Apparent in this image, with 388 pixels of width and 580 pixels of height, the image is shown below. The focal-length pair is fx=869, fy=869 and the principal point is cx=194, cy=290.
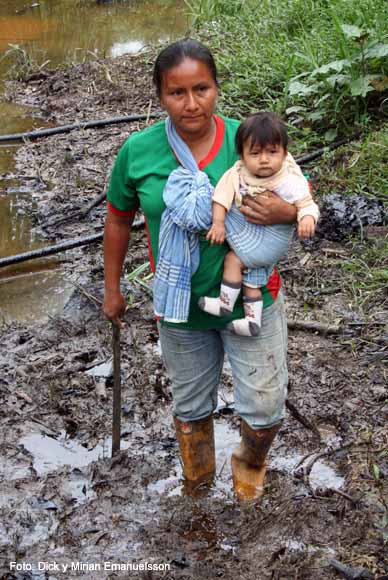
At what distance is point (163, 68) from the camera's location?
111 inches

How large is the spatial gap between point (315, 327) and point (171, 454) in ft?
3.68

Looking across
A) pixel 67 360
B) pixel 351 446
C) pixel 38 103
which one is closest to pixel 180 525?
pixel 351 446

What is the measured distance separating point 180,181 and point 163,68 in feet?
1.23

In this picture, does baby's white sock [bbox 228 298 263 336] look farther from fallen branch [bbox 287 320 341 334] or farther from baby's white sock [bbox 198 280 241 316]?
fallen branch [bbox 287 320 341 334]

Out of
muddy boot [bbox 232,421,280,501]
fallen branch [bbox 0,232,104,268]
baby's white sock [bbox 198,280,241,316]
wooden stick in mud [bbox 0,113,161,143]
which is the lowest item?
muddy boot [bbox 232,421,280,501]

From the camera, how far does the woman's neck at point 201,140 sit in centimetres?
287

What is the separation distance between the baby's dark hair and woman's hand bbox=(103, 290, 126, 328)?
0.85m

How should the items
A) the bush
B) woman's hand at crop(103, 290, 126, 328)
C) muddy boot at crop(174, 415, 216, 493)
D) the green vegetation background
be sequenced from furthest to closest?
the bush
the green vegetation background
muddy boot at crop(174, 415, 216, 493)
woman's hand at crop(103, 290, 126, 328)

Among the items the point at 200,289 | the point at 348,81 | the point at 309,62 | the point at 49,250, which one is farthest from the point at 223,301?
the point at 309,62

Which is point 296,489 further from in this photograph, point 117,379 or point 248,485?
point 117,379

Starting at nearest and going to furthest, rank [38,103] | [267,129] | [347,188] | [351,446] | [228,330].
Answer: [267,129], [228,330], [351,446], [347,188], [38,103]

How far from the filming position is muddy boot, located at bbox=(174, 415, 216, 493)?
3.42 m

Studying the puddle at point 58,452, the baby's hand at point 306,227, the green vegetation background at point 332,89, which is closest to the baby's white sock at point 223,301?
the baby's hand at point 306,227

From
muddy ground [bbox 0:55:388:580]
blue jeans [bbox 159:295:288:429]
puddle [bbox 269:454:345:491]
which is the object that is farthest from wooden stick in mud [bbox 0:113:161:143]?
blue jeans [bbox 159:295:288:429]
